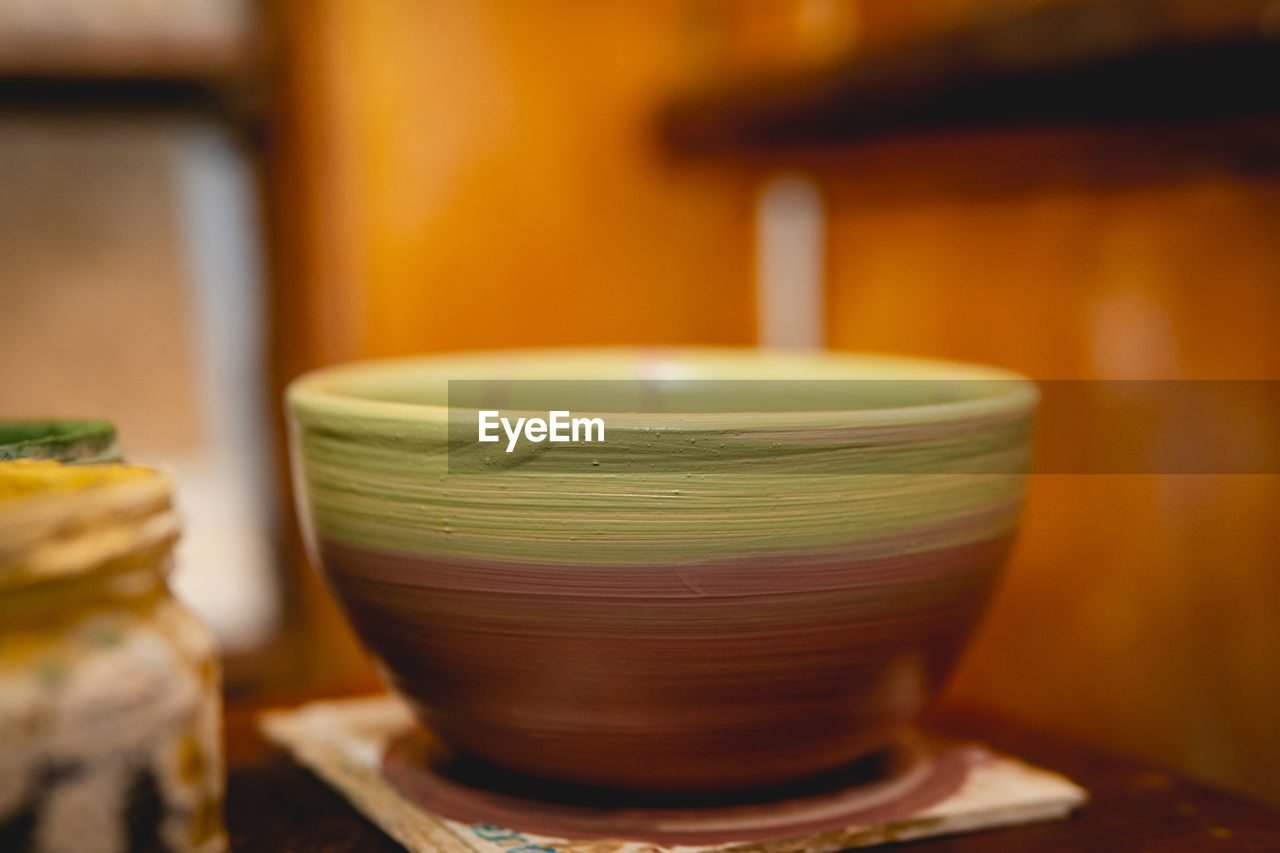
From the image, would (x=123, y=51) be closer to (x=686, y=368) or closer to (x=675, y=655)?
(x=686, y=368)

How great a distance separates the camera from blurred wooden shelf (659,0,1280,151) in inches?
24.0

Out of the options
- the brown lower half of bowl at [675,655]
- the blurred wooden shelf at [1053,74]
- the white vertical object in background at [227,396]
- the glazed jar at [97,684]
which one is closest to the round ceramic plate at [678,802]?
the brown lower half of bowl at [675,655]

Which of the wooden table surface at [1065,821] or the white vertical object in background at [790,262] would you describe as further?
the white vertical object in background at [790,262]

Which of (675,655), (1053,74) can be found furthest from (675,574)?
(1053,74)

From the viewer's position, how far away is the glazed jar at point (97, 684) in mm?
285

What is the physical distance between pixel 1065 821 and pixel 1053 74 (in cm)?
45

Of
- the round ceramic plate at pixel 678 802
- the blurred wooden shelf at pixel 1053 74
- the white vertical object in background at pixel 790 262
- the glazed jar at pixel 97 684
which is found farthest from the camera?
the white vertical object in background at pixel 790 262

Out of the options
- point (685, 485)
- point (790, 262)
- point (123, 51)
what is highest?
point (123, 51)

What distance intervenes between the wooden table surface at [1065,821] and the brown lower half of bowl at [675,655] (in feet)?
0.17

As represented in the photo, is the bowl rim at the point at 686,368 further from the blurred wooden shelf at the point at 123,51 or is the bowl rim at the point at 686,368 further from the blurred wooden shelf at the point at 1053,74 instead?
the blurred wooden shelf at the point at 123,51

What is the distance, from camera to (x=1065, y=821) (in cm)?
42

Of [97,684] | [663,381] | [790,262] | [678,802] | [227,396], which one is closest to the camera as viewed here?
[97,684]

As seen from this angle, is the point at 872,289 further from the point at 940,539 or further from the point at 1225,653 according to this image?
the point at 940,539

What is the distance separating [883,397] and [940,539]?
14 cm
